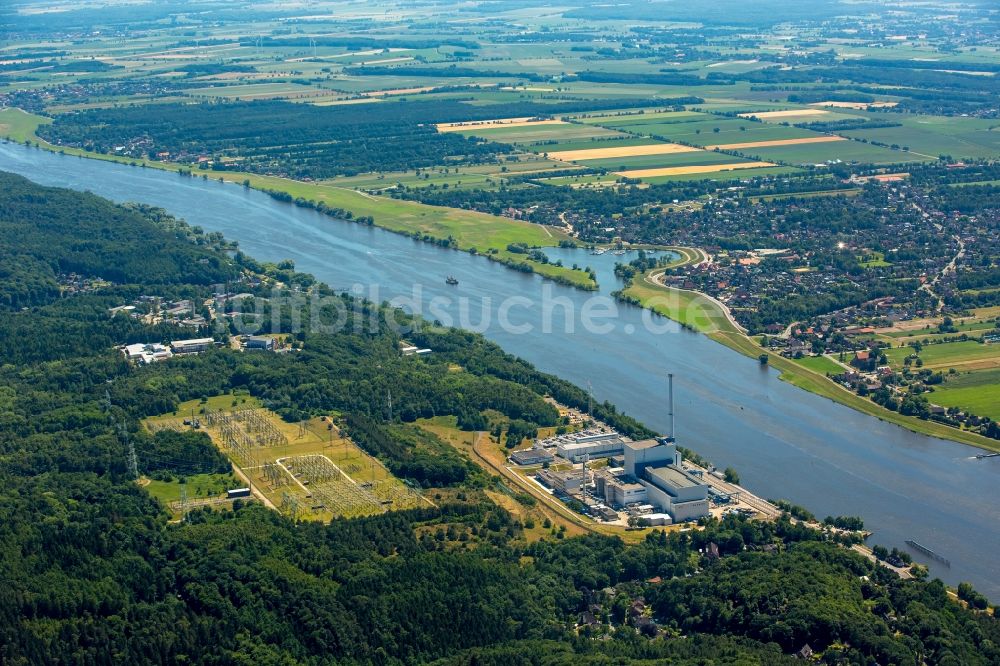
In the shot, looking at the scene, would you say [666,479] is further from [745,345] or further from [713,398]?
[745,345]

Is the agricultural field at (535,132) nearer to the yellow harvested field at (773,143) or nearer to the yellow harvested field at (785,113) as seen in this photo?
the yellow harvested field at (773,143)

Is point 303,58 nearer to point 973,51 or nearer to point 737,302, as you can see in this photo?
point 973,51

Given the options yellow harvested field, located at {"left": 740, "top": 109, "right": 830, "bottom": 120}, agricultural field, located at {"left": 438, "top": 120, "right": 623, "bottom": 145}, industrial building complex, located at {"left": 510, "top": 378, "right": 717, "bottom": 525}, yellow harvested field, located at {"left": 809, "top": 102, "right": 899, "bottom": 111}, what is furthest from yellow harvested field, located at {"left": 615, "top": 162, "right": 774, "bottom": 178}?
industrial building complex, located at {"left": 510, "top": 378, "right": 717, "bottom": 525}

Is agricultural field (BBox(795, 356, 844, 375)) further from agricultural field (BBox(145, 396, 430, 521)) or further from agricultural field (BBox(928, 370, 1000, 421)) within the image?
agricultural field (BBox(145, 396, 430, 521))

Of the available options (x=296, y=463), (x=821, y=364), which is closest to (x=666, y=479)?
(x=296, y=463)

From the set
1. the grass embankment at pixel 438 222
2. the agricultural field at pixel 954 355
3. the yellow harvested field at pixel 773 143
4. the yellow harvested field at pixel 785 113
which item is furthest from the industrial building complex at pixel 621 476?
the yellow harvested field at pixel 785 113

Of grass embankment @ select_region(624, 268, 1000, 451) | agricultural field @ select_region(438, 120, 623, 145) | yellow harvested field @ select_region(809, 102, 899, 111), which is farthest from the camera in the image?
yellow harvested field @ select_region(809, 102, 899, 111)
